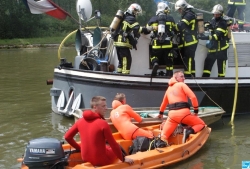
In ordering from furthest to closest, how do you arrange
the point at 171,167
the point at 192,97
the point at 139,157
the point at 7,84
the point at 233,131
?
1. the point at 7,84
2. the point at 233,131
3. the point at 192,97
4. the point at 171,167
5. the point at 139,157

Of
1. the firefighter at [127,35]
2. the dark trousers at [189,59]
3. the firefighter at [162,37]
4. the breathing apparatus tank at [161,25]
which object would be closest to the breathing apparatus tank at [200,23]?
the dark trousers at [189,59]

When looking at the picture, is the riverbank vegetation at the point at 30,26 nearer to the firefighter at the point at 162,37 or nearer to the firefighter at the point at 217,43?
the firefighter at the point at 217,43

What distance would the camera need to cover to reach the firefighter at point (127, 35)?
402 inches

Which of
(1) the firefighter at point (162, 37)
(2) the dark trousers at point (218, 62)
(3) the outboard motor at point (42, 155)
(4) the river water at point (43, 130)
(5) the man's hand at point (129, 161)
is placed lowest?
(4) the river water at point (43, 130)

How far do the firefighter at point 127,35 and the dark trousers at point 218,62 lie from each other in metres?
1.67

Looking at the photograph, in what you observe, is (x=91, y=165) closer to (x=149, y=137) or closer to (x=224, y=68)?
(x=149, y=137)

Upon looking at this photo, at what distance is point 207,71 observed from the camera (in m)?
11.0

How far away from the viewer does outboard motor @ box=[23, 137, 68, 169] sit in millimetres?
6129

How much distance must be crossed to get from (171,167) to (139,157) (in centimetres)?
79

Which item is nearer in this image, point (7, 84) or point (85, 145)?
point (85, 145)

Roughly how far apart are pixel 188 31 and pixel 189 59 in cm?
62

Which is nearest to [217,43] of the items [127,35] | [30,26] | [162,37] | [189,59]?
[189,59]

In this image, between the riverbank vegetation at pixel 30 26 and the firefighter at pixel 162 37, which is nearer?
the firefighter at pixel 162 37

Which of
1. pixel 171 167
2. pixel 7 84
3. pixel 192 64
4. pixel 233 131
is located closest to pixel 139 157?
pixel 171 167
